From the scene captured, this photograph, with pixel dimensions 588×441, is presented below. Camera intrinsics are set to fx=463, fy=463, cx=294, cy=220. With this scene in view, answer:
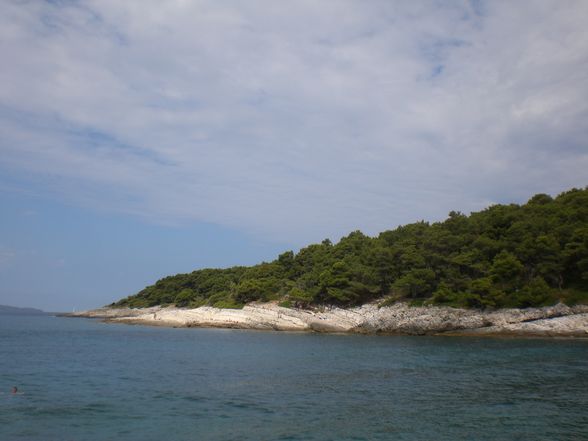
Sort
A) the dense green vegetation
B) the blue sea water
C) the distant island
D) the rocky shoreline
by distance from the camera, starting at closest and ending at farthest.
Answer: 1. the blue sea water
2. the rocky shoreline
3. the distant island
4. the dense green vegetation

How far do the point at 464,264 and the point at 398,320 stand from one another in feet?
40.9

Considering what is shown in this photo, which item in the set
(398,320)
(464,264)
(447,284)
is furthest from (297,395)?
(464,264)

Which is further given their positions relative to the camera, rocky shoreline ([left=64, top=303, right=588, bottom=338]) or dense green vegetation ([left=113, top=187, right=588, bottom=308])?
dense green vegetation ([left=113, top=187, right=588, bottom=308])

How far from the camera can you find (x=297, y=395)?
2362cm

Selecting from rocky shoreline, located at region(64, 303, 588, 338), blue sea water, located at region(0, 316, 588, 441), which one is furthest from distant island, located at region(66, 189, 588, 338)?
blue sea water, located at region(0, 316, 588, 441)

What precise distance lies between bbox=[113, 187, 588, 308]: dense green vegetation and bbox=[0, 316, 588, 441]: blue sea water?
19.0m

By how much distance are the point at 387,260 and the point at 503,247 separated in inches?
689

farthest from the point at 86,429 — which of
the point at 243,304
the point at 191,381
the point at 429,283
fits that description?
the point at 243,304

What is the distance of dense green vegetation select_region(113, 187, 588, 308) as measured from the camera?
59.2 m

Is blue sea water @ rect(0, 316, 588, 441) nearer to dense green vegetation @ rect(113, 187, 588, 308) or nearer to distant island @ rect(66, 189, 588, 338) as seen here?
distant island @ rect(66, 189, 588, 338)

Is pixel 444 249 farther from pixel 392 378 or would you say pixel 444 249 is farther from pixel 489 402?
pixel 489 402

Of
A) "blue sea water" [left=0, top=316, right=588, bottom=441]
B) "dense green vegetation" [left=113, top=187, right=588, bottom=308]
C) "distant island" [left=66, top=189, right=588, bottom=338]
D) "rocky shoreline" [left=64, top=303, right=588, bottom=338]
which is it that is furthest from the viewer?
"dense green vegetation" [left=113, top=187, right=588, bottom=308]

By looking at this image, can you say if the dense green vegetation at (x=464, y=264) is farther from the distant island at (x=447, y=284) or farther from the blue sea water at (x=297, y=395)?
the blue sea water at (x=297, y=395)

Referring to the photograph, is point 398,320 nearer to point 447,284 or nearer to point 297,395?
point 447,284
